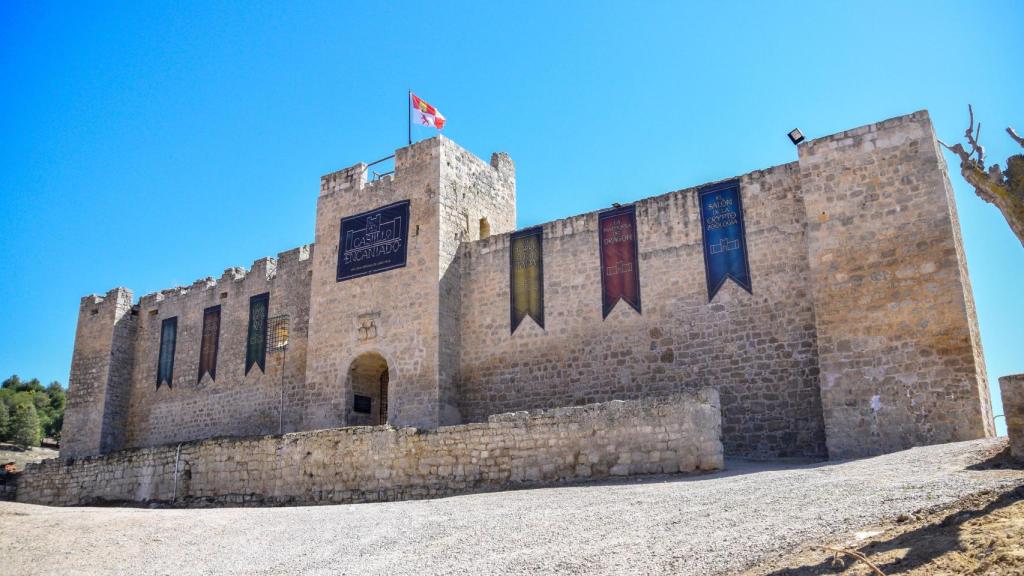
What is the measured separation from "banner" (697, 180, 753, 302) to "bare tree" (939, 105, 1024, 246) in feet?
22.0

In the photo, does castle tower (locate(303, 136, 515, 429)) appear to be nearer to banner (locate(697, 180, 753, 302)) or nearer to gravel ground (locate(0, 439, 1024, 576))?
gravel ground (locate(0, 439, 1024, 576))

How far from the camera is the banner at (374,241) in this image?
16.4m

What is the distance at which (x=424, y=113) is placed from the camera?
16.9 meters

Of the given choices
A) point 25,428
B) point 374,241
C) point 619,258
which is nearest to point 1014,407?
point 619,258

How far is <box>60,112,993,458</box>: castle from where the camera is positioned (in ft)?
35.5

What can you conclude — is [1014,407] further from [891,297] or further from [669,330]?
[669,330]

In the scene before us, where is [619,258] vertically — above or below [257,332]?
above

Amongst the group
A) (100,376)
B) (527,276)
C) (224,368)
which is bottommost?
(224,368)

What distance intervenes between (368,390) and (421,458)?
5.60m

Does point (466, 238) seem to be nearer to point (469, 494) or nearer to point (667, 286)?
point (667, 286)

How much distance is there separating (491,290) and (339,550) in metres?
8.71

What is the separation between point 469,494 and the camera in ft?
34.9

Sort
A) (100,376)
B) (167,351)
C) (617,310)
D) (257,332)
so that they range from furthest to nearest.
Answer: (100,376), (167,351), (257,332), (617,310)

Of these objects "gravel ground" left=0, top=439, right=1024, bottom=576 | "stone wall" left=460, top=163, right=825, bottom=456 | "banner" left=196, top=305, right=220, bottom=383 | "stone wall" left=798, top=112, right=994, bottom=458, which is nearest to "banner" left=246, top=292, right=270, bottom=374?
"banner" left=196, top=305, right=220, bottom=383
